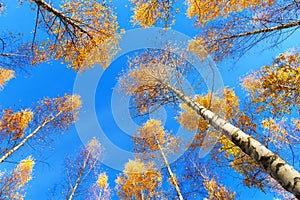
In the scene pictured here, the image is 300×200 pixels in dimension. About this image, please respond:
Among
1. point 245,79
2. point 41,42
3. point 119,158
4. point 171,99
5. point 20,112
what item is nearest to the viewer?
point 41,42

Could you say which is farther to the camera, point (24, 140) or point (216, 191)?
point (24, 140)

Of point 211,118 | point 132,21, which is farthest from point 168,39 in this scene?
point 211,118

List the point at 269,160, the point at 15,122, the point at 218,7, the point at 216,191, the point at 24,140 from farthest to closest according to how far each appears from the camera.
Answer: the point at 15,122 < the point at 24,140 < the point at 216,191 < the point at 218,7 < the point at 269,160

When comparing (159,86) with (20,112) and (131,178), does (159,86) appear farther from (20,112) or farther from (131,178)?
(20,112)

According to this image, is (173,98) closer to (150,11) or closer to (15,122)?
(150,11)

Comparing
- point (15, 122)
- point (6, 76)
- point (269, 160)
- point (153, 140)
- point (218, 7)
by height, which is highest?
point (6, 76)

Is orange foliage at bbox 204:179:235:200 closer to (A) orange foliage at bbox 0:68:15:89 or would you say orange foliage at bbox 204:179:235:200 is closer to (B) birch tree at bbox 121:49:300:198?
(B) birch tree at bbox 121:49:300:198

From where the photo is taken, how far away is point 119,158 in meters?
10.8

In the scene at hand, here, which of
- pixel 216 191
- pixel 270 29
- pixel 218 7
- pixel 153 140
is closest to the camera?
pixel 270 29

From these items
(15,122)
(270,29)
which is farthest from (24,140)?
(270,29)

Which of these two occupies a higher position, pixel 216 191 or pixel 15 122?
pixel 15 122

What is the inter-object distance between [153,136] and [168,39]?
14.7 ft

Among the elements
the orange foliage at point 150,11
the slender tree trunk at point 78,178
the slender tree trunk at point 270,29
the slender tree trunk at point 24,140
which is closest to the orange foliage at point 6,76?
the slender tree trunk at point 24,140

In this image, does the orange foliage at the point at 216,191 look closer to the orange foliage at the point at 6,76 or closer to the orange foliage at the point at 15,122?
the orange foliage at the point at 15,122
